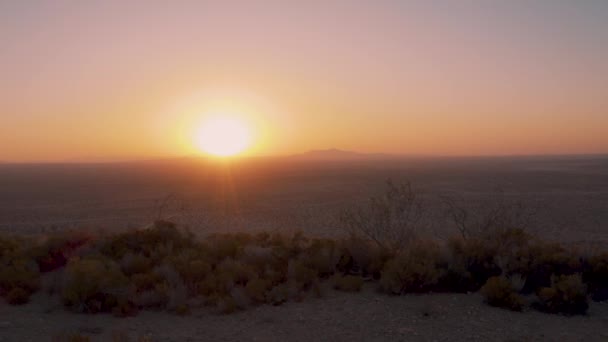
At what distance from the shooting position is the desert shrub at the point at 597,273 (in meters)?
11.4

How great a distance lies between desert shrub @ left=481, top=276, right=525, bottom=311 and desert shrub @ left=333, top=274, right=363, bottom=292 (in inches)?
95.1

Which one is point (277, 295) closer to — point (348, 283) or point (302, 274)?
point (302, 274)

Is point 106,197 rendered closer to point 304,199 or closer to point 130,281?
point 304,199

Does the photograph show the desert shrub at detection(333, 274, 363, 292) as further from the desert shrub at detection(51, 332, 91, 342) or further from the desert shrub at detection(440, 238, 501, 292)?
the desert shrub at detection(51, 332, 91, 342)

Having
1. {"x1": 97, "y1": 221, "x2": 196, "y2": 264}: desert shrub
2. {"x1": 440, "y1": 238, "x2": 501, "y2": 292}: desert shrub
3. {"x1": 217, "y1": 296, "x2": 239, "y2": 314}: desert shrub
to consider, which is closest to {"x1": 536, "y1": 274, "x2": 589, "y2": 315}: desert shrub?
{"x1": 440, "y1": 238, "x2": 501, "y2": 292}: desert shrub

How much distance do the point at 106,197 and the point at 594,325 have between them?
4793cm

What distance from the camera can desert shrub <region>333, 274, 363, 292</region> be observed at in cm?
1122

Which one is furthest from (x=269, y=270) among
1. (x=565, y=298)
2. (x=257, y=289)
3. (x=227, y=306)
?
(x=565, y=298)

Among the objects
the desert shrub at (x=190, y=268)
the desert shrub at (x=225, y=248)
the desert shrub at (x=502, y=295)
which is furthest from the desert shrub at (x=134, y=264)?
the desert shrub at (x=502, y=295)

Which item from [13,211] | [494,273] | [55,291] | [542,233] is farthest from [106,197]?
[494,273]

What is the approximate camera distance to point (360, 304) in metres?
10.3

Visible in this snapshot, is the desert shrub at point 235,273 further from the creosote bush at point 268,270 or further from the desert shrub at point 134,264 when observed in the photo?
the desert shrub at point 134,264

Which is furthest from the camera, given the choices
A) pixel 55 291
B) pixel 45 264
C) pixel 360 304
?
pixel 45 264

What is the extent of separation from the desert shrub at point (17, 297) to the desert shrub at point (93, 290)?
33.8 inches
